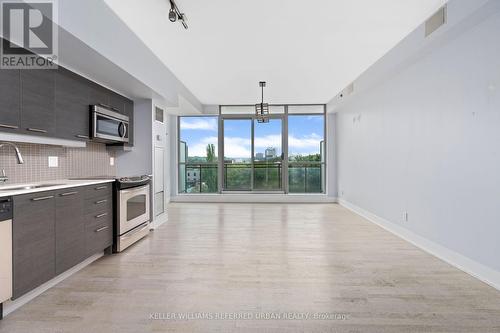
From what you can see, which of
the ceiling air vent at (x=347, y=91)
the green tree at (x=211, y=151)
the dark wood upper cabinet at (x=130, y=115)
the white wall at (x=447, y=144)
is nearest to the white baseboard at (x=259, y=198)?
the green tree at (x=211, y=151)

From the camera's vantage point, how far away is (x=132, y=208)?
3.70 metres

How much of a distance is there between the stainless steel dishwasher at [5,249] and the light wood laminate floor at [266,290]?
25 cm

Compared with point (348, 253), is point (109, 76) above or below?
above

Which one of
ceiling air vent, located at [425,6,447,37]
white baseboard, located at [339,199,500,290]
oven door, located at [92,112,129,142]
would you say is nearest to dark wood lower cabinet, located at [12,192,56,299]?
oven door, located at [92,112,129,142]

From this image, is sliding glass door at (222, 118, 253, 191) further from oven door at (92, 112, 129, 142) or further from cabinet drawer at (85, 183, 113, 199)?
cabinet drawer at (85, 183, 113, 199)

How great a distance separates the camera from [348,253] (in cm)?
335

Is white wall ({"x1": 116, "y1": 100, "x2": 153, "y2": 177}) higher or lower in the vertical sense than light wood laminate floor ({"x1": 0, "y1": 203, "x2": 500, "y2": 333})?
higher

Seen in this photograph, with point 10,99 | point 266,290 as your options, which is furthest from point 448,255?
point 10,99

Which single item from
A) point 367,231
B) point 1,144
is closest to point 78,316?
point 1,144

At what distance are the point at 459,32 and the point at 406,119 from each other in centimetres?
134

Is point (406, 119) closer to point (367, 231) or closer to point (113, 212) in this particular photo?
point (367, 231)

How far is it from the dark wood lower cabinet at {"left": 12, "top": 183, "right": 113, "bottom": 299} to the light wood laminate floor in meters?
0.22

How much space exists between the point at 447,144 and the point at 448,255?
1.28 m

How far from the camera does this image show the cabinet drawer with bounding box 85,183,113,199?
2896 millimetres
